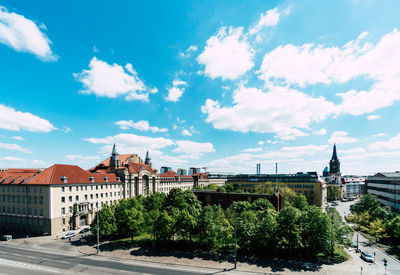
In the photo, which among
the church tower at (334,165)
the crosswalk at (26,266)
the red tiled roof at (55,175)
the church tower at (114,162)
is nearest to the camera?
the crosswalk at (26,266)

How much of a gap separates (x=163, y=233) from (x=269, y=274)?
22.0 meters

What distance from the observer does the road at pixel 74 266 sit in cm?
3485

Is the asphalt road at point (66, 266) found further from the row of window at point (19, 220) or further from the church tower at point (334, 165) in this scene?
the church tower at point (334, 165)

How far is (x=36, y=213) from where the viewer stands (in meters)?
59.2

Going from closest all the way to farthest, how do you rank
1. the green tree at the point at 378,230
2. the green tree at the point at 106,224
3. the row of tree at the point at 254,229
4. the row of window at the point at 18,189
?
the row of tree at the point at 254,229, the green tree at the point at 106,224, the green tree at the point at 378,230, the row of window at the point at 18,189

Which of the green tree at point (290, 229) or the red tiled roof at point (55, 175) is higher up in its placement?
the red tiled roof at point (55, 175)

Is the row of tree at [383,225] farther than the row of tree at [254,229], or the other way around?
the row of tree at [383,225]

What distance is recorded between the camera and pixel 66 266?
3691 cm

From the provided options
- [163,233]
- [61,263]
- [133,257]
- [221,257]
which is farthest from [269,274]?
[61,263]

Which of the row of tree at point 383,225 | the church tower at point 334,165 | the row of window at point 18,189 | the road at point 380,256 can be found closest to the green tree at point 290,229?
the road at point 380,256

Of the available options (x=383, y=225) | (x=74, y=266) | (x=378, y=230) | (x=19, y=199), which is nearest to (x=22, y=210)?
(x=19, y=199)

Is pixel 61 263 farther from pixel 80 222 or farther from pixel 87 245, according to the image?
pixel 80 222

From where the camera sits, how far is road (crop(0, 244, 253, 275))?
114 ft

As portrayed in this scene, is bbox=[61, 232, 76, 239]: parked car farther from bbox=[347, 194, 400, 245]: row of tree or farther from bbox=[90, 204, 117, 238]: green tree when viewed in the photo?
bbox=[347, 194, 400, 245]: row of tree
